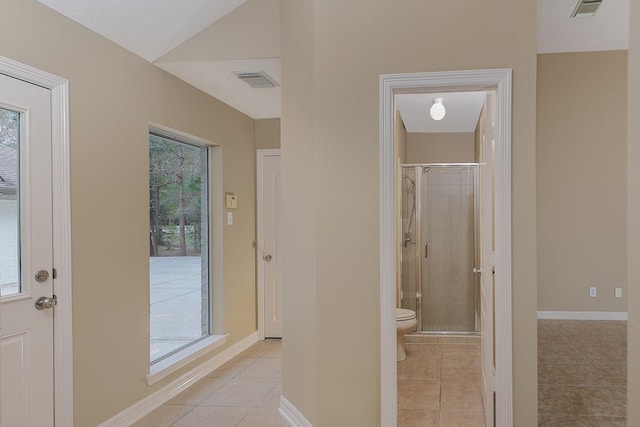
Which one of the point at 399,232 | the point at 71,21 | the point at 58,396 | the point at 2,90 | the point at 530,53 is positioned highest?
the point at 71,21

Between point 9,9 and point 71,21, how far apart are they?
0.43m

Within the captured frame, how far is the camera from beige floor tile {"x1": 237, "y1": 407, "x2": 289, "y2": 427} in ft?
11.2

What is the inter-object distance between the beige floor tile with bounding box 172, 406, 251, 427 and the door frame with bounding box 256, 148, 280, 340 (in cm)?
200

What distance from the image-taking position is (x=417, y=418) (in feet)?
11.7

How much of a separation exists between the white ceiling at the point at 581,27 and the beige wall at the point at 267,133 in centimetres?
284

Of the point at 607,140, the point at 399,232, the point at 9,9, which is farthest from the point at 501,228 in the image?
the point at 607,140

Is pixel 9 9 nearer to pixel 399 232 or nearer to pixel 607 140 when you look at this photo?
pixel 399 232

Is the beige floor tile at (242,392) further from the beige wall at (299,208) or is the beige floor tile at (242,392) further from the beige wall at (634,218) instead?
the beige wall at (634,218)

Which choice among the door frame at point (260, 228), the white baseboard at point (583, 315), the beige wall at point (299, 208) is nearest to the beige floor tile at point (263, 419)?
the beige wall at point (299, 208)

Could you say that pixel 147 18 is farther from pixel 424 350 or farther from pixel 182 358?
pixel 424 350

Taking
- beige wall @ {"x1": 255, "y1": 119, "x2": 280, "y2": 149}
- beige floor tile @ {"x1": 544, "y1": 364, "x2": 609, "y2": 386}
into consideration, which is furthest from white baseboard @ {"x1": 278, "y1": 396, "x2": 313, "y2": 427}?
beige wall @ {"x1": 255, "y1": 119, "x2": 280, "y2": 149}

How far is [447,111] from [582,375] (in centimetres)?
322

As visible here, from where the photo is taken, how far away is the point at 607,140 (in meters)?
6.32

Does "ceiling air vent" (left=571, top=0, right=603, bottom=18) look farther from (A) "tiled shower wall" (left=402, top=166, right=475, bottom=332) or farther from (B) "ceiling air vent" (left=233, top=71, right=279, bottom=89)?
(B) "ceiling air vent" (left=233, top=71, right=279, bottom=89)
